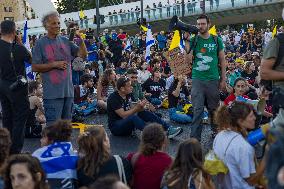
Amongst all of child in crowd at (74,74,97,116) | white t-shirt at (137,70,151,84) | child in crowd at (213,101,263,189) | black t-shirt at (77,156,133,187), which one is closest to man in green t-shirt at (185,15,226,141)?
child in crowd at (213,101,263,189)

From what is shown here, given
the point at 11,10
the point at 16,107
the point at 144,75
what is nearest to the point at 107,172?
the point at 16,107

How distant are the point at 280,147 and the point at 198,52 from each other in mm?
4950

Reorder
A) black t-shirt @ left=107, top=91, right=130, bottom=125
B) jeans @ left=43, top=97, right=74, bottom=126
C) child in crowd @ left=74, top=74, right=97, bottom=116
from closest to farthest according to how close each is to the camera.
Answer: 1. jeans @ left=43, top=97, right=74, bottom=126
2. black t-shirt @ left=107, top=91, right=130, bottom=125
3. child in crowd @ left=74, top=74, right=97, bottom=116

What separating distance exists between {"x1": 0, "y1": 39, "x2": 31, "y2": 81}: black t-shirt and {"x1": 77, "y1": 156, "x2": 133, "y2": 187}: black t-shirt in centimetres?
203

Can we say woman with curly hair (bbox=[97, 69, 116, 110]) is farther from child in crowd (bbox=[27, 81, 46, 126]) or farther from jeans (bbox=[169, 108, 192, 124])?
child in crowd (bbox=[27, 81, 46, 126])

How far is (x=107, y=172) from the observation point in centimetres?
397

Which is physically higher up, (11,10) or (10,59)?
(10,59)

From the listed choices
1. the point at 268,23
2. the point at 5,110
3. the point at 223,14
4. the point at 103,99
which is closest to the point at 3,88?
the point at 5,110

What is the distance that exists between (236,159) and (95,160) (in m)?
1.16

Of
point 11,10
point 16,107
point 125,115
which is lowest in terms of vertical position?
point 125,115

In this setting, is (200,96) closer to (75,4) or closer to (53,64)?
(53,64)

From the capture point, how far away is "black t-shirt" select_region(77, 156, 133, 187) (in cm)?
397

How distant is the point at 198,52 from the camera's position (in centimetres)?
657

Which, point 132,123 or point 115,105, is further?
point 115,105
